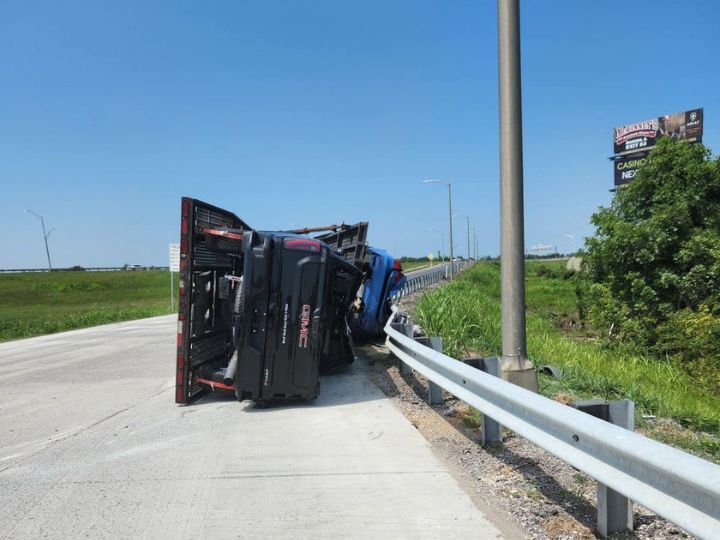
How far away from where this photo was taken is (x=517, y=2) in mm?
6070

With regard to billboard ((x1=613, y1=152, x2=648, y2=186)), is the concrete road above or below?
below

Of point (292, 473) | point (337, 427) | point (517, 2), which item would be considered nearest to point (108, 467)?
point (292, 473)

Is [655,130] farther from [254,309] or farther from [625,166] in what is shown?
[254,309]

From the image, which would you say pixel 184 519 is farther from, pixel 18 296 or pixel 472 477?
pixel 18 296

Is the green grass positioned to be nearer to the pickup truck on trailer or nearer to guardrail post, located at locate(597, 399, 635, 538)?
the pickup truck on trailer

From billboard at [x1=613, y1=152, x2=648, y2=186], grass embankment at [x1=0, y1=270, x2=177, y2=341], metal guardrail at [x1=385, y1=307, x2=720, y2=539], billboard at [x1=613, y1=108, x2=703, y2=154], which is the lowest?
A: grass embankment at [x1=0, y1=270, x2=177, y2=341]

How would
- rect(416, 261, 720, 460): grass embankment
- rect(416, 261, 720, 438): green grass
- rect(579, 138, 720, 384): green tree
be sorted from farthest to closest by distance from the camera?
1. rect(579, 138, 720, 384): green tree
2. rect(416, 261, 720, 438): green grass
3. rect(416, 261, 720, 460): grass embankment

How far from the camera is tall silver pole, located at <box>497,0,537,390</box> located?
5.97 m

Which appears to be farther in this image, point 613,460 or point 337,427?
point 337,427

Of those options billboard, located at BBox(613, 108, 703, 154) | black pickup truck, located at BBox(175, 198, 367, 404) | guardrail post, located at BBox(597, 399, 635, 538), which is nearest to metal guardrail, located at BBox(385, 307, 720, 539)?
guardrail post, located at BBox(597, 399, 635, 538)

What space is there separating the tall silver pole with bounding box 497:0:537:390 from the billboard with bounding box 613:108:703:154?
5355 centimetres

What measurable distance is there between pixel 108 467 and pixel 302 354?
2.32 meters

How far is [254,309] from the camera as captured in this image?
6.43 m

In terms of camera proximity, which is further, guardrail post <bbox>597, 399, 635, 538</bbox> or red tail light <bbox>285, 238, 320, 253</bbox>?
red tail light <bbox>285, 238, 320, 253</bbox>
